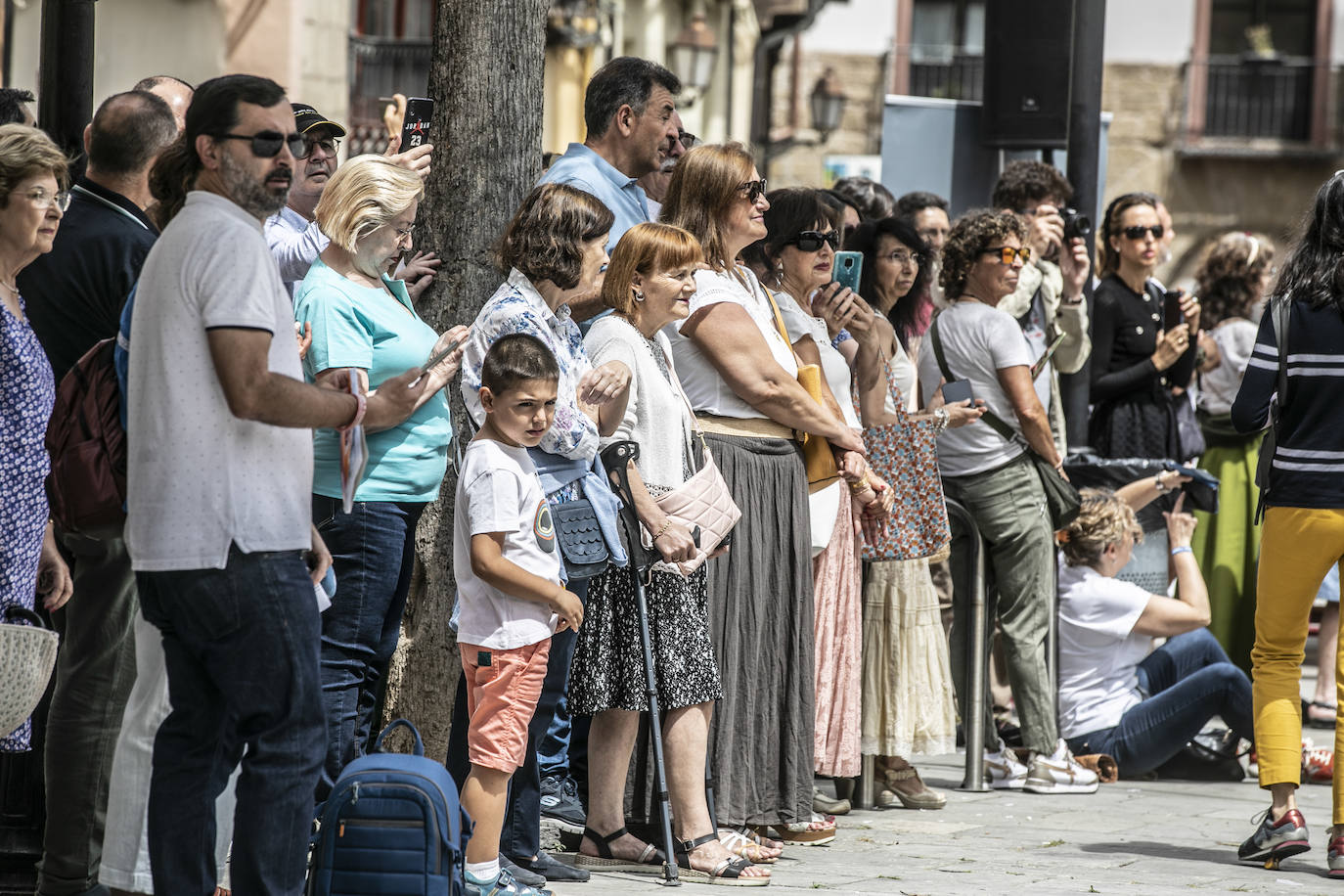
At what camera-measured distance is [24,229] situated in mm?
4680

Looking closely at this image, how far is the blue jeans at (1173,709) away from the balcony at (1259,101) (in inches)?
961

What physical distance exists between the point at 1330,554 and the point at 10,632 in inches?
159

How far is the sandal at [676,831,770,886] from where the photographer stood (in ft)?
18.1

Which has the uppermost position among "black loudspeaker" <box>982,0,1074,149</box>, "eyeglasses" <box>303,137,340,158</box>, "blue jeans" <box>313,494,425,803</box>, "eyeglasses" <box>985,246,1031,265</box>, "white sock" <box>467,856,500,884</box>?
"black loudspeaker" <box>982,0,1074,149</box>

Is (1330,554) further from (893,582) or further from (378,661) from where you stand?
(378,661)

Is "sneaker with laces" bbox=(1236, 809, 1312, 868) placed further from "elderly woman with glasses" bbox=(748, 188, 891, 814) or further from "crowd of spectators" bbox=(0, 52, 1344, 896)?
"elderly woman with glasses" bbox=(748, 188, 891, 814)

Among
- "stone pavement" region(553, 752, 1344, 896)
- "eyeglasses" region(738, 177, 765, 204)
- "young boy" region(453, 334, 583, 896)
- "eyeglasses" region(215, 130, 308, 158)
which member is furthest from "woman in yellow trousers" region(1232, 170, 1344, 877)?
"eyeglasses" region(215, 130, 308, 158)

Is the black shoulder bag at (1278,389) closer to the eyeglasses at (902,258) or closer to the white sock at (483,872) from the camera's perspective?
the eyeglasses at (902,258)

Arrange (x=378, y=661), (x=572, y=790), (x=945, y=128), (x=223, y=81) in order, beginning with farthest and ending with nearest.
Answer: (x=945, y=128), (x=572, y=790), (x=378, y=661), (x=223, y=81)

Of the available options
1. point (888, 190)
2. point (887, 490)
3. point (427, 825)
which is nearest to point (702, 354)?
point (887, 490)

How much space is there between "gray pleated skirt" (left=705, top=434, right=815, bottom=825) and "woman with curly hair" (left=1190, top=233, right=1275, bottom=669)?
3823 mm

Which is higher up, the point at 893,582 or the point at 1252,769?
the point at 893,582

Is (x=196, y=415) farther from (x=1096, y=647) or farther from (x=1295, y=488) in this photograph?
(x=1096, y=647)

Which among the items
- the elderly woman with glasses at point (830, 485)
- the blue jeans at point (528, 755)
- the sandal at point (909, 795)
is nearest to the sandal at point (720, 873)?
the blue jeans at point (528, 755)
